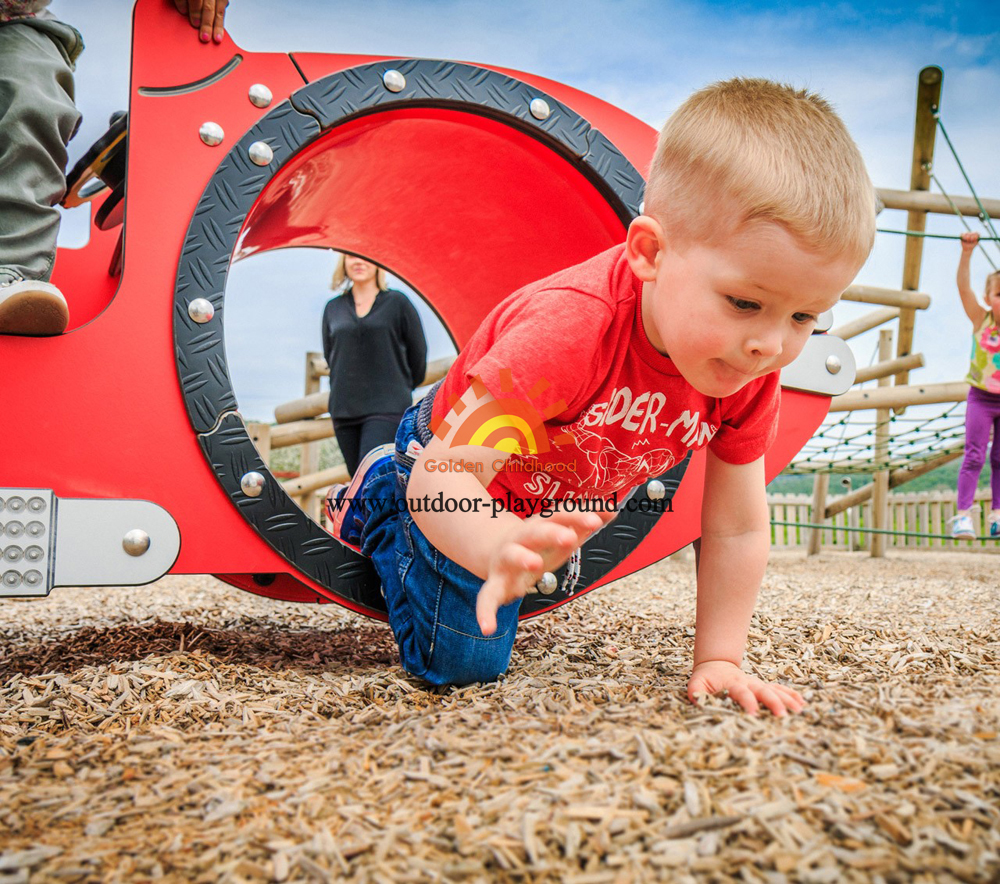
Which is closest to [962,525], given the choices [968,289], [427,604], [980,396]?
[980,396]

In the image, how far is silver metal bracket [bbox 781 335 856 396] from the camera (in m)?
1.53

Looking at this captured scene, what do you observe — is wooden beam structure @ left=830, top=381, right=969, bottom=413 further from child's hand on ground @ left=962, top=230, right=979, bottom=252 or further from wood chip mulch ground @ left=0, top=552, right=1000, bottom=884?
wood chip mulch ground @ left=0, top=552, right=1000, bottom=884

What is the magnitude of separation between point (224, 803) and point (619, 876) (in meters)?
0.36

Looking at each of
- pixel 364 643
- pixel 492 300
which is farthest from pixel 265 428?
pixel 364 643

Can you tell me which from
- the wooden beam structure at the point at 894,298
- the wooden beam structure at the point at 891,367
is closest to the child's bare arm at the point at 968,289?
the wooden beam structure at the point at 894,298

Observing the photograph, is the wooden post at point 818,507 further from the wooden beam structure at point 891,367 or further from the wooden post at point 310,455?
the wooden post at point 310,455

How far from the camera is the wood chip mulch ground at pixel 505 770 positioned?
1.95 feet

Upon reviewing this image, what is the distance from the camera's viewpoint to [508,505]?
125 cm

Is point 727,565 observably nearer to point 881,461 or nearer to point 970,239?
point 970,239

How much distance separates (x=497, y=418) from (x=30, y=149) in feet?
3.12

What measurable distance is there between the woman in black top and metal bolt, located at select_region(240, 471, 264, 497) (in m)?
1.47

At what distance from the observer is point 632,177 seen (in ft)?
4.94

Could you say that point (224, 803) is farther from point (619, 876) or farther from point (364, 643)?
point (364, 643)

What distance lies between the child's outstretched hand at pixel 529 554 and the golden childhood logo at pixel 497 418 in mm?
260
